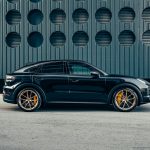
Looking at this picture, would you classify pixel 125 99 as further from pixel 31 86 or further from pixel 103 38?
pixel 103 38

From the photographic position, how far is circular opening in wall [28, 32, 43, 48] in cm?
1927

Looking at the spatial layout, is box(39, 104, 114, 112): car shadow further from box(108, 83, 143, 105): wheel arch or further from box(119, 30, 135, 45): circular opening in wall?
box(119, 30, 135, 45): circular opening in wall

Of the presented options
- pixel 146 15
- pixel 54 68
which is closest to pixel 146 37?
pixel 146 15

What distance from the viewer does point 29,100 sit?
11.9 metres

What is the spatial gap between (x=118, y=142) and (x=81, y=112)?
173 inches

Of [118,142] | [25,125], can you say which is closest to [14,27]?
[25,125]

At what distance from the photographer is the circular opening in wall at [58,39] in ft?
62.9

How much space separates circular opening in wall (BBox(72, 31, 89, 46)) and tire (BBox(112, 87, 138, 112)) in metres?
7.47

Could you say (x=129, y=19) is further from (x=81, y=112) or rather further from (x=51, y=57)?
(x=81, y=112)

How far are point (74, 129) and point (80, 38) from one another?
10.6 m

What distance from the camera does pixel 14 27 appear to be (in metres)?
19.3

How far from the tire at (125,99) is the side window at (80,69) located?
3.08ft

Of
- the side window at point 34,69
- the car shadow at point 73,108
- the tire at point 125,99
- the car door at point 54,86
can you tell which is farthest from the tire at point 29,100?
the tire at point 125,99

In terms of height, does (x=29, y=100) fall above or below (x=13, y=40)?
below
